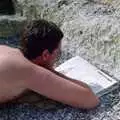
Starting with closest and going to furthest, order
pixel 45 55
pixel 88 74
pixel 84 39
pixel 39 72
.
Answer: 1. pixel 39 72
2. pixel 45 55
3. pixel 88 74
4. pixel 84 39

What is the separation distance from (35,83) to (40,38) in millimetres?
307

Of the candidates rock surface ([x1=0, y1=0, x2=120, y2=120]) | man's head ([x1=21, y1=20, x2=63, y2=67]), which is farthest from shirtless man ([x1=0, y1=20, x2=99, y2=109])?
rock surface ([x1=0, y1=0, x2=120, y2=120])

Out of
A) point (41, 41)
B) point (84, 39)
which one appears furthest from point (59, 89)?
point (84, 39)

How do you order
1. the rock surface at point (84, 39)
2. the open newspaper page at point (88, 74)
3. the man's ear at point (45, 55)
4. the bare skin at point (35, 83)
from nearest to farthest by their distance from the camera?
the bare skin at point (35, 83) < the man's ear at point (45, 55) < the rock surface at point (84, 39) < the open newspaper page at point (88, 74)

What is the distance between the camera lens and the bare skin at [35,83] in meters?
2.88

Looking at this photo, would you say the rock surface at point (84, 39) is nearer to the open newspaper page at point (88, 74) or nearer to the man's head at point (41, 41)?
the open newspaper page at point (88, 74)

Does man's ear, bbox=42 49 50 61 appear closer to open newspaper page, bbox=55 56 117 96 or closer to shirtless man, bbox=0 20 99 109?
shirtless man, bbox=0 20 99 109

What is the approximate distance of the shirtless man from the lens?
114 inches

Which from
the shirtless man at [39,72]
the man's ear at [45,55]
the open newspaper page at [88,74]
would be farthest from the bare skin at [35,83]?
the open newspaper page at [88,74]

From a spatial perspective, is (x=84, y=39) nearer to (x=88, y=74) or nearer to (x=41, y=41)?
(x=88, y=74)

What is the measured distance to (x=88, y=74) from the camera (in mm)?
3457

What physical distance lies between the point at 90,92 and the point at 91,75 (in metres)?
0.42

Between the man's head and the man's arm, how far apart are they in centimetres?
12

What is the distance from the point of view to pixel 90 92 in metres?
3.03
